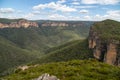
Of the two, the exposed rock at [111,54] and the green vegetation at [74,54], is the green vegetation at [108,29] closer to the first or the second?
the exposed rock at [111,54]

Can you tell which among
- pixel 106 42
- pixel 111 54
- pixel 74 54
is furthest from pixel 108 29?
pixel 111 54

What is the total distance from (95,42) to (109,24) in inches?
950

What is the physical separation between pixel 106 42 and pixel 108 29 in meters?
21.9

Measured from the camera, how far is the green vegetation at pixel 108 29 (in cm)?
14395

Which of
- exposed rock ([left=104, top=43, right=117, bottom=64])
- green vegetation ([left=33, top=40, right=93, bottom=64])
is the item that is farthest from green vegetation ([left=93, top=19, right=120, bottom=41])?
green vegetation ([left=33, top=40, right=93, bottom=64])

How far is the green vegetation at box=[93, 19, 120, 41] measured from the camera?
472ft

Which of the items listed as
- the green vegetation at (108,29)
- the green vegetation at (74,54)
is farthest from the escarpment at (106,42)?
the green vegetation at (74,54)

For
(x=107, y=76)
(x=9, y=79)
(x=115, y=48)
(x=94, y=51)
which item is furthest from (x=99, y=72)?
(x=94, y=51)

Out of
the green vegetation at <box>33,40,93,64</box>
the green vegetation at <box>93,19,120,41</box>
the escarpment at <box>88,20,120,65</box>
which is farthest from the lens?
the green vegetation at <box>33,40,93,64</box>

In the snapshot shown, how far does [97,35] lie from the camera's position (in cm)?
15162

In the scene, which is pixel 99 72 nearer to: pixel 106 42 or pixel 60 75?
pixel 60 75

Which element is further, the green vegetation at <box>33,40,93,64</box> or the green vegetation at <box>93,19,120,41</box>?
the green vegetation at <box>33,40,93,64</box>

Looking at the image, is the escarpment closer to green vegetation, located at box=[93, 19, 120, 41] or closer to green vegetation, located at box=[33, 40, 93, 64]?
green vegetation, located at box=[93, 19, 120, 41]

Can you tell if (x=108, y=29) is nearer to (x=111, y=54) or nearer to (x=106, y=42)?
(x=106, y=42)
